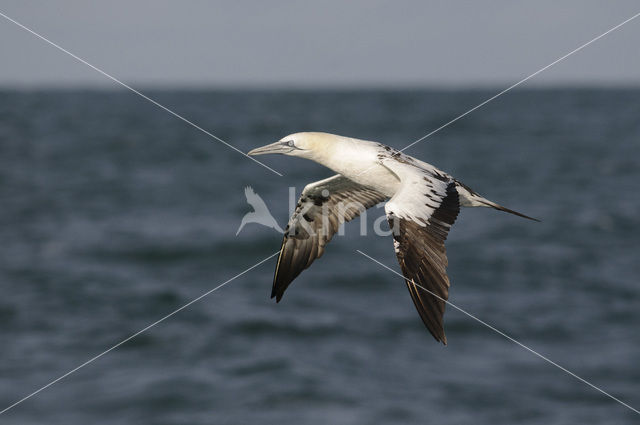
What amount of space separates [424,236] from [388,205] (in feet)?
1.56

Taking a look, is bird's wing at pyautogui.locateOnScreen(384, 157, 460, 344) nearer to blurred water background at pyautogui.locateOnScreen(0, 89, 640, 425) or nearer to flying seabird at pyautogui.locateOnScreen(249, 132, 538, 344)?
flying seabird at pyautogui.locateOnScreen(249, 132, 538, 344)

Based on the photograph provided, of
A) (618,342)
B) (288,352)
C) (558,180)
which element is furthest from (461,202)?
(558,180)

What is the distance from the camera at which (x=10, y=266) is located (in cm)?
3281

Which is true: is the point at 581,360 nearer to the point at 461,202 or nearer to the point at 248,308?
the point at 248,308

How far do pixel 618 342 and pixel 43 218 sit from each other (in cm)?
2892

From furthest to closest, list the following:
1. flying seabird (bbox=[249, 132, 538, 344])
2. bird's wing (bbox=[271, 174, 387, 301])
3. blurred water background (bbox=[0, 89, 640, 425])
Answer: blurred water background (bbox=[0, 89, 640, 425])
bird's wing (bbox=[271, 174, 387, 301])
flying seabird (bbox=[249, 132, 538, 344])

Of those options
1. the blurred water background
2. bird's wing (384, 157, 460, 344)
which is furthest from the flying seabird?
the blurred water background

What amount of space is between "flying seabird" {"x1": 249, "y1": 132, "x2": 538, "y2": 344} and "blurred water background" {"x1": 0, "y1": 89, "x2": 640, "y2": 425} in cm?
1076

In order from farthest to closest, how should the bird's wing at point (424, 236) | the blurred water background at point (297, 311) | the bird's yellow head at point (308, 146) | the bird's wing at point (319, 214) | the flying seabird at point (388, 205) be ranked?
the blurred water background at point (297, 311) → the bird's wing at point (319, 214) → the bird's yellow head at point (308, 146) → the flying seabird at point (388, 205) → the bird's wing at point (424, 236)

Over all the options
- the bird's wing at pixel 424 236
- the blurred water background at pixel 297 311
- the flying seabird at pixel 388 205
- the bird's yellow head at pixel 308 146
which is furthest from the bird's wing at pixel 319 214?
the blurred water background at pixel 297 311

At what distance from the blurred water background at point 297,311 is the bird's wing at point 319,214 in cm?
1070

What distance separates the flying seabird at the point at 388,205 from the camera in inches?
317

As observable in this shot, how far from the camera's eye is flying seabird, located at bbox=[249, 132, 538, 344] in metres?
8.05

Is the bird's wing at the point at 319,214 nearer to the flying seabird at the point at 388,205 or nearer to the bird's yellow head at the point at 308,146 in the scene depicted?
the flying seabird at the point at 388,205
